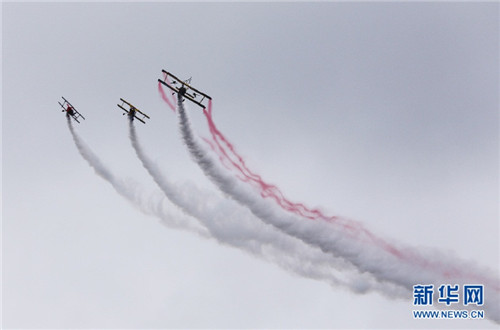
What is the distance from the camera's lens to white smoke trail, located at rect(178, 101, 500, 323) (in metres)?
82.1

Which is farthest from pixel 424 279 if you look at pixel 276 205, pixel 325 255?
pixel 276 205

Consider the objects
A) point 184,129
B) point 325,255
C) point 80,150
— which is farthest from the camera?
point 80,150

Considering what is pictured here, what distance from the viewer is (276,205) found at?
3300 inches

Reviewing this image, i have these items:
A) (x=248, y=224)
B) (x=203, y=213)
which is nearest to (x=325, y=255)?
(x=248, y=224)

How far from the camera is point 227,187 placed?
3233 inches

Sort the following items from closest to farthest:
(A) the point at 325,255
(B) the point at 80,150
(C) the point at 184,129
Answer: (C) the point at 184,129 < (A) the point at 325,255 < (B) the point at 80,150

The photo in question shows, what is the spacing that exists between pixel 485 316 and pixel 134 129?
4902 cm

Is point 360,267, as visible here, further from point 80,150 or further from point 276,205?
point 80,150

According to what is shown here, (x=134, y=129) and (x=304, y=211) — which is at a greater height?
(x=134, y=129)

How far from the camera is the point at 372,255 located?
8419 centimetres

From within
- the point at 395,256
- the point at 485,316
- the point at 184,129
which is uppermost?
the point at 184,129

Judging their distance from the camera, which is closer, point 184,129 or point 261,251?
point 184,129

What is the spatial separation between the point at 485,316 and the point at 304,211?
2488 cm

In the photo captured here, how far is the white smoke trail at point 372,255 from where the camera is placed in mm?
82125
